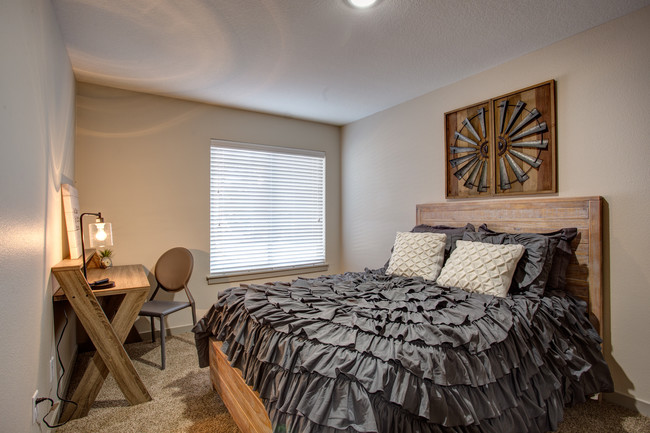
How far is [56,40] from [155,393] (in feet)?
8.00

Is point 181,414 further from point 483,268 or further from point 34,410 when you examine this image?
point 483,268

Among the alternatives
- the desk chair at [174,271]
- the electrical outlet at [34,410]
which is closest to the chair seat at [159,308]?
the desk chair at [174,271]

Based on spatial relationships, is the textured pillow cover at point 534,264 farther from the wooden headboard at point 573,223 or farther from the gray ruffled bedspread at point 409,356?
the wooden headboard at point 573,223

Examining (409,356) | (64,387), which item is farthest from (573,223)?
(64,387)

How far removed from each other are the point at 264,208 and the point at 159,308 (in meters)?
1.72

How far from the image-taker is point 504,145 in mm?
2848

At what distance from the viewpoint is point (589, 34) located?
235cm

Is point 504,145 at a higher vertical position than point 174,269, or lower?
higher

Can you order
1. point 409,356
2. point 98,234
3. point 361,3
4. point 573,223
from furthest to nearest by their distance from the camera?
point 98,234 → point 573,223 → point 361,3 → point 409,356

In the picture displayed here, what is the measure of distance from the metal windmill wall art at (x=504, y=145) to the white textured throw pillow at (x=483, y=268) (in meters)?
Answer: 0.67

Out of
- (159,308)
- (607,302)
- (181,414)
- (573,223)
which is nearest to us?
(181,414)

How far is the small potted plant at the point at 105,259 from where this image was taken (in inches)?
123

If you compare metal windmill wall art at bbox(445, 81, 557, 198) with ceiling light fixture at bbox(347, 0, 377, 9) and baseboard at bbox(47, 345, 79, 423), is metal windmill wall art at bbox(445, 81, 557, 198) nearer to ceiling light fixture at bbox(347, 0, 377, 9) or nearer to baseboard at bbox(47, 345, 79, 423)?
ceiling light fixture at bbox(347, 0, 377, 9)

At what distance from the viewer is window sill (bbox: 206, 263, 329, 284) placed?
3895 millimetres
